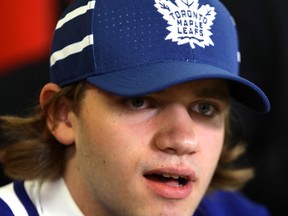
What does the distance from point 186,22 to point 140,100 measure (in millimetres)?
148

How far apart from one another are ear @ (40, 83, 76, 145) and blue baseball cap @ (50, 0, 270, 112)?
0.06m

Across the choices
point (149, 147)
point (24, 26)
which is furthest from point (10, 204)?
point (24, 26)

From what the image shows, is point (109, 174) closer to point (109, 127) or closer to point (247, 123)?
point (109, 127)

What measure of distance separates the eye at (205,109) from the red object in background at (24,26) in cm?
108

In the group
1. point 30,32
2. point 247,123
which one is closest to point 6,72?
point 30,32

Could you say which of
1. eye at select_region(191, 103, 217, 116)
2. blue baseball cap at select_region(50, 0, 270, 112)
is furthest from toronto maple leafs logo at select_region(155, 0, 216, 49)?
eye at select_region(191, 103, 217, 116)

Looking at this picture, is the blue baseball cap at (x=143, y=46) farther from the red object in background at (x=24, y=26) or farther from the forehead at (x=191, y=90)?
the red object in background at (x=24, y=26)

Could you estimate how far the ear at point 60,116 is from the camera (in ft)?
3.55

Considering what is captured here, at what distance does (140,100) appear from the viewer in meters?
1.00

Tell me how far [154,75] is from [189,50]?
79 millimetres

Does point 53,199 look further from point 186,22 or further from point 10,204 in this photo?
point 186,22

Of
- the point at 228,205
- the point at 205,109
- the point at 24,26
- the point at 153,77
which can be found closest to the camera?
the point at 153,77

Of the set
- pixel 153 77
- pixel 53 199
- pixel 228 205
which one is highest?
pixel 153 77

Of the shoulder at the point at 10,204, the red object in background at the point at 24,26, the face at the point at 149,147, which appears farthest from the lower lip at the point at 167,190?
the red object in background at the point at 24,26
